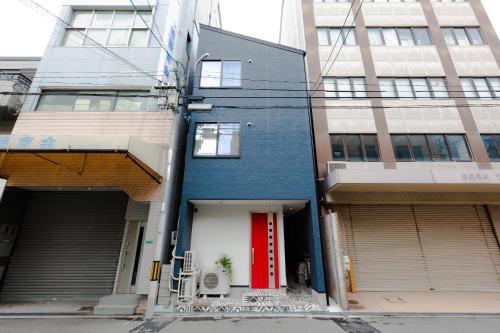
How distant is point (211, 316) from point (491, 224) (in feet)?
39.0

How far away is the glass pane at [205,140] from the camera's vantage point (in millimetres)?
8564

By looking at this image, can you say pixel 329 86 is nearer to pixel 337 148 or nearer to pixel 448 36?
pixel 337 148

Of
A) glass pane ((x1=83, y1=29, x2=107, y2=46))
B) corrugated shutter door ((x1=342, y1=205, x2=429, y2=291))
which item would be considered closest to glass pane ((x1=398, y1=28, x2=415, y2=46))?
corrugated shutter door ((x1=342, y1=205, x2=429, y2=291))

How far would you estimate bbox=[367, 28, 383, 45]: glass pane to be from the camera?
11.6m

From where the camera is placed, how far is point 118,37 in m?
9.20

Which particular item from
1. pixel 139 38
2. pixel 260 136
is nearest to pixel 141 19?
pixel 139 38

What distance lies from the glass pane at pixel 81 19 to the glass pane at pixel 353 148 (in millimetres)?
12694

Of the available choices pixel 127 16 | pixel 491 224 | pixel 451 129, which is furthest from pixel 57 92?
pixel 491 224

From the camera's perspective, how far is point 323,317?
5.79 m

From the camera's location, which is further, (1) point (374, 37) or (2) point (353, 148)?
(1) point (374, 37)

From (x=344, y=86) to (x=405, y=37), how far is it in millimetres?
5011

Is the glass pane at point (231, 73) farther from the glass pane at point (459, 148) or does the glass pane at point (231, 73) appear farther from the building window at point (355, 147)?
the glass pane at point (459, 148)

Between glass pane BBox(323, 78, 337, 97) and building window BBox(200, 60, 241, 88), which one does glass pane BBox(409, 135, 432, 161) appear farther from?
building window BBox(200, 60, 241, 88)

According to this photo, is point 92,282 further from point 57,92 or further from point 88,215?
point 57,92
